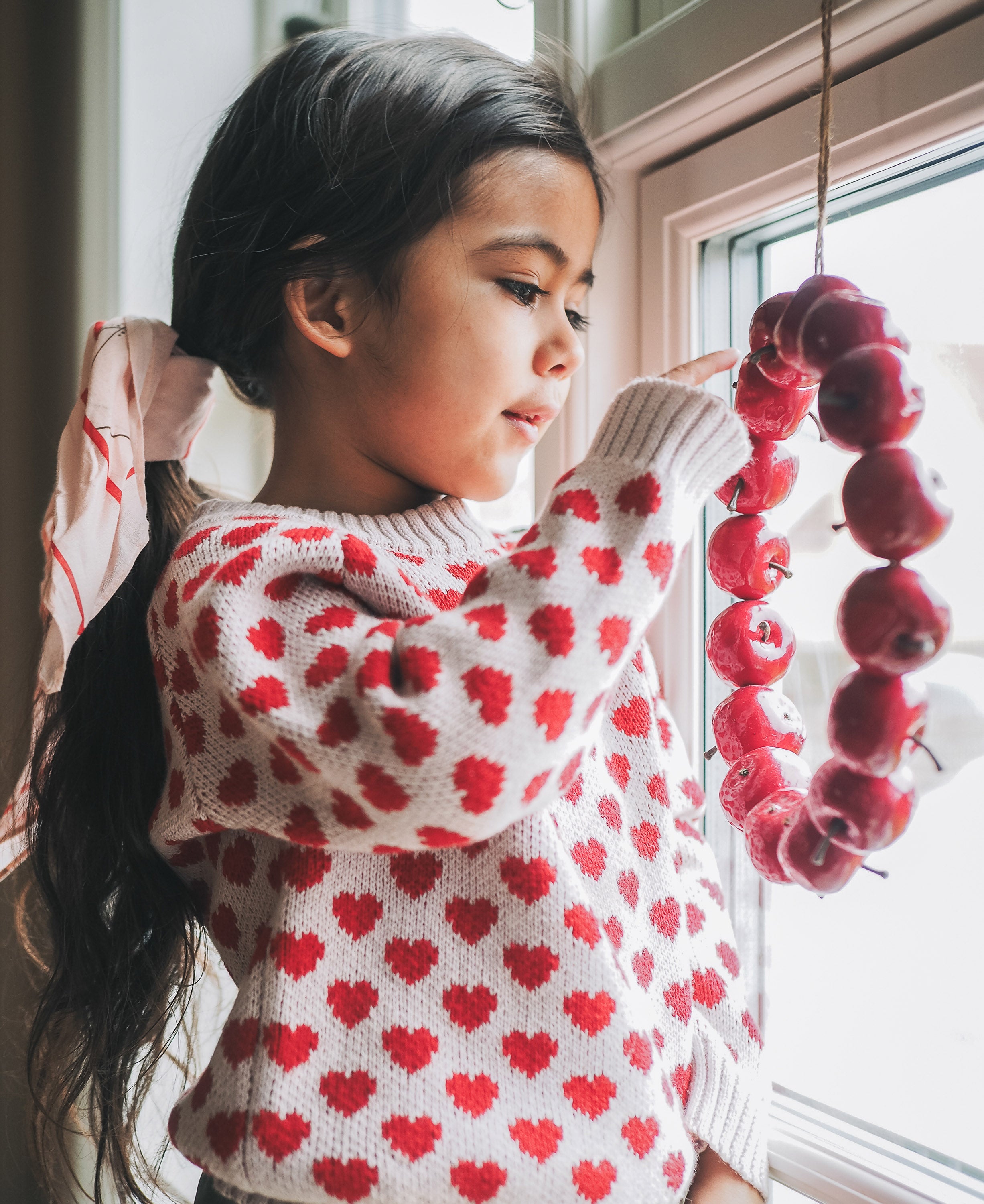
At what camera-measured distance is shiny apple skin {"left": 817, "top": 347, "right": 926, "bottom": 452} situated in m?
0.49

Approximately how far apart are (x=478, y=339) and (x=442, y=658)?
0.89 feet

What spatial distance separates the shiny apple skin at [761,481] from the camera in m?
0.65

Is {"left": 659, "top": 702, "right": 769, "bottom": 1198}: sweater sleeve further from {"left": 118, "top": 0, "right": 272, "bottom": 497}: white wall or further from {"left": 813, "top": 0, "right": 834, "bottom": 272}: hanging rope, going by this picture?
{"left": 118, "top": 0, "right": 272, "bottom": 497}: white wall

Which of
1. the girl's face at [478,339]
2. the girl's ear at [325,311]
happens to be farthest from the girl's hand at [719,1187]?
the girl's ear at [325,311]

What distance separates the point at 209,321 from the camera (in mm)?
838

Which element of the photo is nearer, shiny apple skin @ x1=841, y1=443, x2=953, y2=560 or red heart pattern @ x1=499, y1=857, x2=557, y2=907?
shiny apple skin @ x1=841, y1=443, x2=953, y2=560

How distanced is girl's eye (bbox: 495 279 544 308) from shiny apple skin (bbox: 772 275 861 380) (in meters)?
0.22

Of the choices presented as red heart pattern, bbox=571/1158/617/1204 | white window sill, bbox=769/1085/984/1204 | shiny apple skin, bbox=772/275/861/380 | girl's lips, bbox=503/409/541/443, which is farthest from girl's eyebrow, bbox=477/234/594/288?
white window sill, bbox=769/1085/984/1204

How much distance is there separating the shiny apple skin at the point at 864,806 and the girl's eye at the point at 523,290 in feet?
1.34

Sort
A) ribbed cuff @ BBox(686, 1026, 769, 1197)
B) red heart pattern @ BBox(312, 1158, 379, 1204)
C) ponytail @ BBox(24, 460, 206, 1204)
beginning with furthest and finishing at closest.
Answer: ponytail @ BBox(24, 460, 206, 1204)
ribbed cuff @ BBox(686, 1026, 769, 1197)
red heart pattern @ BBox(312, 1158, 379, 1204)

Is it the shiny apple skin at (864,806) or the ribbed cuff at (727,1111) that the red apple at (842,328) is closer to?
the shiny apple skin at (864,806)

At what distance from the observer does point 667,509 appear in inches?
22.9

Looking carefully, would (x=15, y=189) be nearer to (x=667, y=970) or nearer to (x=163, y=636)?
(x=163, y=636)

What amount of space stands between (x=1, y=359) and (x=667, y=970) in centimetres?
118
